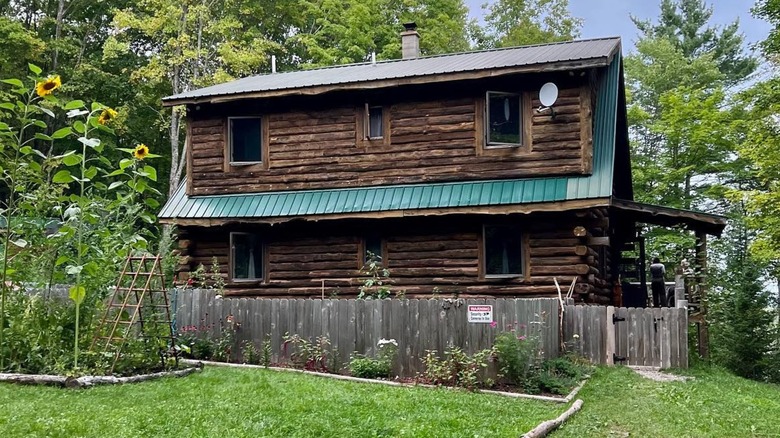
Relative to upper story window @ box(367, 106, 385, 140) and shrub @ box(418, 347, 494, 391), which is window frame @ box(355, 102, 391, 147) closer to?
upper story window @ box(367, 106, 385, 140)

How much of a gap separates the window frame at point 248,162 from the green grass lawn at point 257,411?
320 inches

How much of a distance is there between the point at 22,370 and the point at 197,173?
8.94 metres

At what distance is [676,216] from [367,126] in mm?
6925

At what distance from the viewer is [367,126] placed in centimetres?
1655

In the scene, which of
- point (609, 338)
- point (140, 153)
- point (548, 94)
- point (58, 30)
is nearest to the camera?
point (140, 153)

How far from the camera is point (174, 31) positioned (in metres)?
29.3

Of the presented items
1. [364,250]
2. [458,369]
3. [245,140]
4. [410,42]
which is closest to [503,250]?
[364,250]

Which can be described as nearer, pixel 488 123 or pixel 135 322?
pixel 135 322

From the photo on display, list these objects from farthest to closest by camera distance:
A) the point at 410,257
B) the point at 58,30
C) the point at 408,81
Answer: the point at 58,30
the point at 410,257
the point at 408,81

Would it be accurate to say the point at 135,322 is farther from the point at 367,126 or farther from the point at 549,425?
the point at 367,126

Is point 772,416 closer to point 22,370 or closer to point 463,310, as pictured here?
point 463,310

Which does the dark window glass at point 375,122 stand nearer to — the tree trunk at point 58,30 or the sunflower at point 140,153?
the sunflower at point 140,153

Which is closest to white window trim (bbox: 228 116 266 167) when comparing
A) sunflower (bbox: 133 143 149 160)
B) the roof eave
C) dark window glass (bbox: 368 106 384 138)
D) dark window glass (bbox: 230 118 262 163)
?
dark window glass (bbox: 230 118 262 163)

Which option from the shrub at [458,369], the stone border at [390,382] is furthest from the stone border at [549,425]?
the shrub at [458,369]
